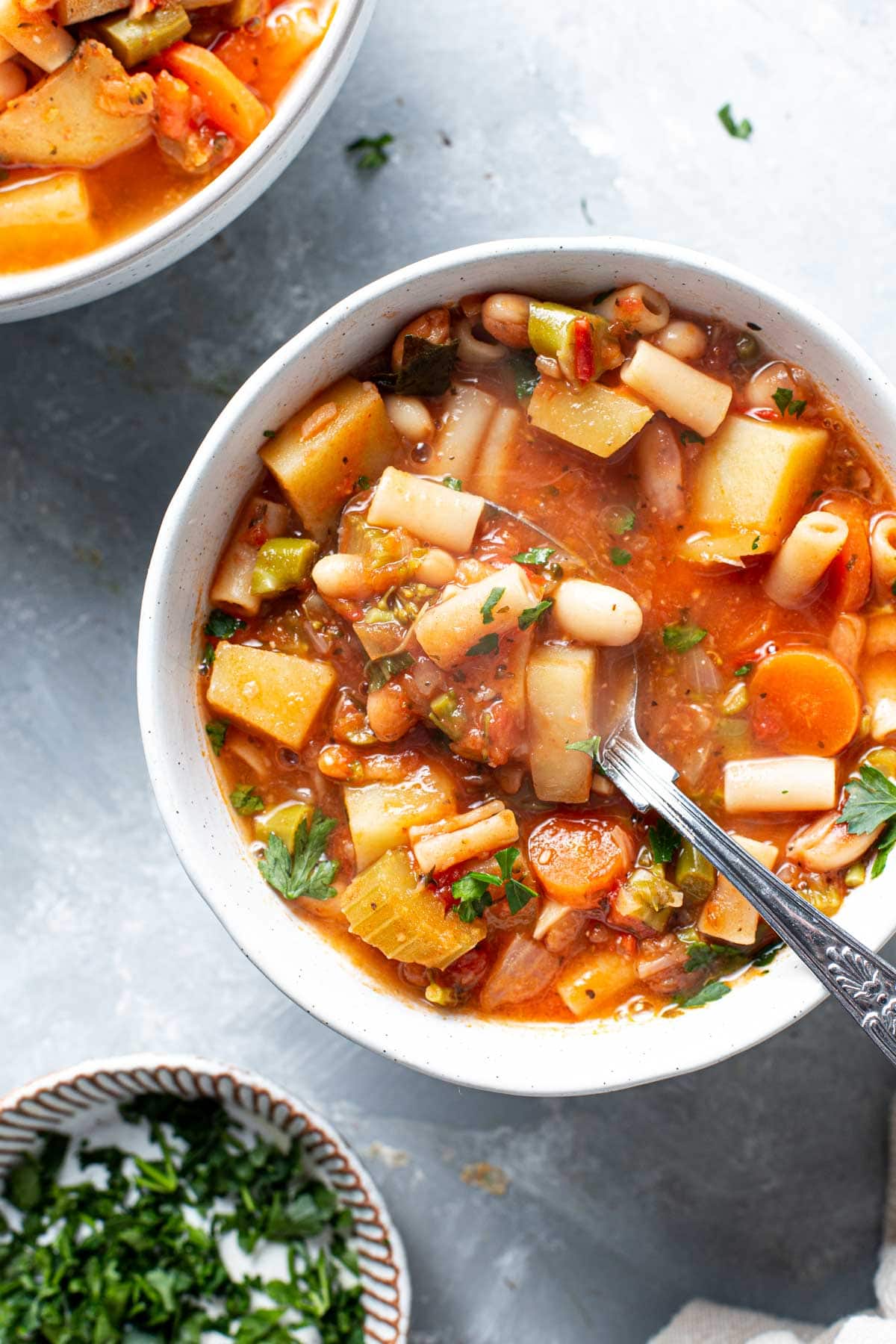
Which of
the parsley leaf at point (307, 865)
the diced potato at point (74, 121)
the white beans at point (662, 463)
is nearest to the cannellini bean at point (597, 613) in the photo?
the white beans at point (662, 463)

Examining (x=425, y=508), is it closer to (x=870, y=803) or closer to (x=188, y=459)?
(x=188, y=459)

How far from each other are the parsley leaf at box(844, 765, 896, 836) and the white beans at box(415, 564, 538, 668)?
846 mm

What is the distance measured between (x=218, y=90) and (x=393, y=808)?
167 centimetres

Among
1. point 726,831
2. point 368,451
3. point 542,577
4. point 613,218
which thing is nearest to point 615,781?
point 726,831

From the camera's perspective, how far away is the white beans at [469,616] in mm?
2527

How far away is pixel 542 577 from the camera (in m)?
2.68

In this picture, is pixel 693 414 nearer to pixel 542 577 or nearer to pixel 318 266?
pixel 542 577

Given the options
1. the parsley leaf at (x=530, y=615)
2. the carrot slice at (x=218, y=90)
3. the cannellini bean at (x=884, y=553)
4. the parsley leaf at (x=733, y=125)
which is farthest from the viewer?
the parsley leaf at (x=733, y=125)

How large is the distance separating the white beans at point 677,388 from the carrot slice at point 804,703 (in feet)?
1.78

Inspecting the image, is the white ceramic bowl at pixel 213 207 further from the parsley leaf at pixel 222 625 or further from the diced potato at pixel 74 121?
the parsley leaf at pixel 222 625

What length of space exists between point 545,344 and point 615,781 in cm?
95

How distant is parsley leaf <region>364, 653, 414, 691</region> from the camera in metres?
2.64

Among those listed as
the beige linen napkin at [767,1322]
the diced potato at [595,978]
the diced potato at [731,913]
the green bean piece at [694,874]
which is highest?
the green bean piece at [694,874]

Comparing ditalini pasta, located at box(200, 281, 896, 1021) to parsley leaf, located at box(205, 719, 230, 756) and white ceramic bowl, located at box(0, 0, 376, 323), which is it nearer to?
parsley leaf, located at box(205, 719, 230, 756)
